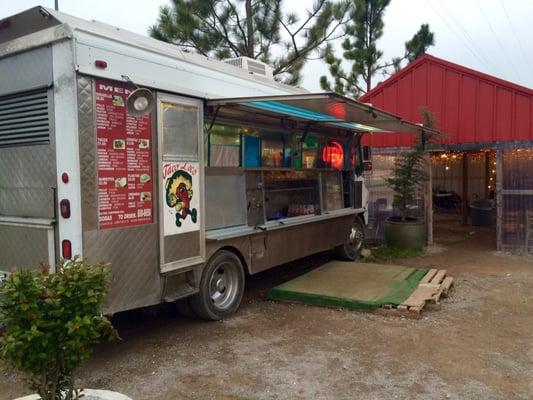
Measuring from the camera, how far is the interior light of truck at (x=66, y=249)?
12.7 feet

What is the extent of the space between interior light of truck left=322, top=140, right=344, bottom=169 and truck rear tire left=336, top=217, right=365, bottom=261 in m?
1.25

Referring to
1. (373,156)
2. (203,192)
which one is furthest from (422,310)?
(373,156)

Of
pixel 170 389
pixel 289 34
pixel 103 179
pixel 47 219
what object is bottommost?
pixel 170 389

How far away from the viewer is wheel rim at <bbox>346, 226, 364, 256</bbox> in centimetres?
868

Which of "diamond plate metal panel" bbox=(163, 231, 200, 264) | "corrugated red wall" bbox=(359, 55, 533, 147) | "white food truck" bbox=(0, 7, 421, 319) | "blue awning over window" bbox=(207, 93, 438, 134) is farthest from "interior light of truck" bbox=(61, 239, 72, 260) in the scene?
"corrugated red wall" bbox=(359, 55, 533, 147)

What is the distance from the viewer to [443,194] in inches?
688

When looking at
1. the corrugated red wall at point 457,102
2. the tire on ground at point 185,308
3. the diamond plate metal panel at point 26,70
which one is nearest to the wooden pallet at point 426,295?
the tire on ground at point 185,308

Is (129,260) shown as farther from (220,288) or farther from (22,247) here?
(220,288)

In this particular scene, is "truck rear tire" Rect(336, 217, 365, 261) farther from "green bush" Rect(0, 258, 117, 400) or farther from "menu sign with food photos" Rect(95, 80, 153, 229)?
"green bush" Rect(0, 258, 117, 400)

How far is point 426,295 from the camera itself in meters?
5.91

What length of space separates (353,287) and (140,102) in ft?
12.0

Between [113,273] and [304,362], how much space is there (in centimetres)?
176

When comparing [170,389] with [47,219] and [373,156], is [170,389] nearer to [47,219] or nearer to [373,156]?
[47,219]

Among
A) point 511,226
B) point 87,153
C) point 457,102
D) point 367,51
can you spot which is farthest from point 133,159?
point 367,51
